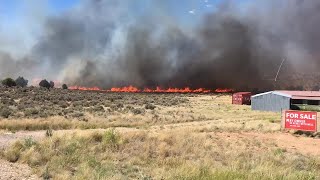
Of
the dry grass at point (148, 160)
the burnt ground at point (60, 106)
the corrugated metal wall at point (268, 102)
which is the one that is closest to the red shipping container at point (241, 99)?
the corrugated metal wall at point (268, 102)

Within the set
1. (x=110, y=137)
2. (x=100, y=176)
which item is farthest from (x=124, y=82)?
(x=100, y=176)

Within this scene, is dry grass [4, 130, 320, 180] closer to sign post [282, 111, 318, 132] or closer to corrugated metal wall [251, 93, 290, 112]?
sign post [282, 111, 318, 132]

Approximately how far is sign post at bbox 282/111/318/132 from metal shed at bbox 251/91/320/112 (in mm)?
39099

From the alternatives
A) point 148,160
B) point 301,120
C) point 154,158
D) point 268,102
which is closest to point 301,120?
point 301,120

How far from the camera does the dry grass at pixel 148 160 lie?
12633 mm

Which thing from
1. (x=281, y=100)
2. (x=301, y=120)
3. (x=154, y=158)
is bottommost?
(x=154, y=158)

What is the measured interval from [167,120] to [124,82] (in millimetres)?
112541

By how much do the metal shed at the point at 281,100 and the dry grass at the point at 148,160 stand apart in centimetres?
5006

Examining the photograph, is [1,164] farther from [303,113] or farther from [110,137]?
[303,113]

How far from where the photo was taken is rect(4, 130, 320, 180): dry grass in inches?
497

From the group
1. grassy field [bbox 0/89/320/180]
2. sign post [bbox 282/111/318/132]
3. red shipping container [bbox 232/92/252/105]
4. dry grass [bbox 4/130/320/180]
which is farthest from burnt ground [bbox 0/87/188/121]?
dry grass [bbox 4/130/320/180]

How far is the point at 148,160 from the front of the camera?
57.7 ft

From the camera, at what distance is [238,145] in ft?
87.0

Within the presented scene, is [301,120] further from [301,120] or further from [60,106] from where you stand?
[60,106]
